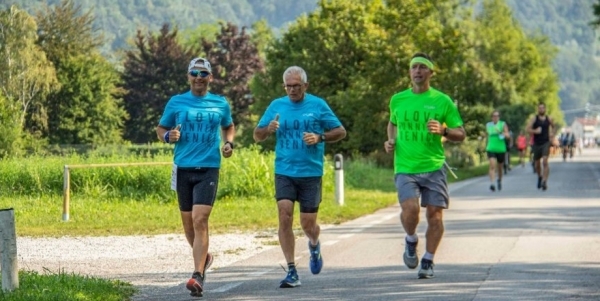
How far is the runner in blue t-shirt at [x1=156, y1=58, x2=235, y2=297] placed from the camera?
11.1 metres

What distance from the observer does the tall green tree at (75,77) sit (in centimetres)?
7262

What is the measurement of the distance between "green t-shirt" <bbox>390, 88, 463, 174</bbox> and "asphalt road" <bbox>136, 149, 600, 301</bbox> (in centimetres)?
97

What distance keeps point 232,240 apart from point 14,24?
57009 mm

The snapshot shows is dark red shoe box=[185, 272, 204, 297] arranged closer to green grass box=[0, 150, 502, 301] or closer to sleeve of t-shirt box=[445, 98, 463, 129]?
sleeve of t-shirt box=[445, 98, 463, 129]

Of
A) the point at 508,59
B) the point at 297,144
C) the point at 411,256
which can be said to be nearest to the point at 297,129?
the point at 297,144

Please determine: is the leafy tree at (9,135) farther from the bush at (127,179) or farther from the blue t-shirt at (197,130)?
the blue t-shirt at (197,130)

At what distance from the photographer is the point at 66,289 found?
10.8 metres

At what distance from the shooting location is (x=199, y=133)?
11203 millimetres

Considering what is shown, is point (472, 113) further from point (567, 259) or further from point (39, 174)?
point (567, 259)

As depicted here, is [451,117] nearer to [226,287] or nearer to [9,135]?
[226,287]

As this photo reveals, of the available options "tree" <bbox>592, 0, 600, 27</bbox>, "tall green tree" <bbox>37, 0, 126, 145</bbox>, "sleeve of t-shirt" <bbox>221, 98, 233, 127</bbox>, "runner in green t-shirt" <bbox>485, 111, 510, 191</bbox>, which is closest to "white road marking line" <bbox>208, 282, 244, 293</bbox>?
"sleeve of t-shirt" <bbox>221, 98, 233, 127</bbox>

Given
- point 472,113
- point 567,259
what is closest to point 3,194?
point 567,259

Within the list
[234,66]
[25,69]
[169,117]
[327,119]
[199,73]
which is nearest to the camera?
[199,73]

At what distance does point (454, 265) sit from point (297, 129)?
7.90 feet
